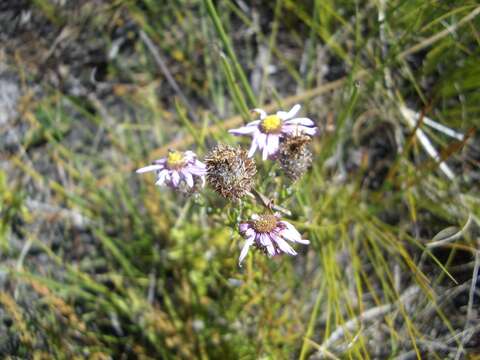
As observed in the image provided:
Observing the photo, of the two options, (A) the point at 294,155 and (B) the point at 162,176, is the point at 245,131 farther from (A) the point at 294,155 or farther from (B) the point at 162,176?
(B) the point at 162,176

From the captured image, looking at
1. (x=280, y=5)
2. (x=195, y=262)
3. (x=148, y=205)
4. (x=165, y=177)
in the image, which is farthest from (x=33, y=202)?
(x=280, y=5)

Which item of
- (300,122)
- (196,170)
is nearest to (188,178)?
(196,170)

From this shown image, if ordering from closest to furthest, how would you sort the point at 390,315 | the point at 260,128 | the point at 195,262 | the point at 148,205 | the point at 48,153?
1. the point at 260,128
2. the point at 390,315
3. the point at 195,262
4. the point at 148,205
5. the point at 48,153

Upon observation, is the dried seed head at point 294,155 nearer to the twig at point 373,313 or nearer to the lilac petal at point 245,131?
the lilac petal at point 245,131

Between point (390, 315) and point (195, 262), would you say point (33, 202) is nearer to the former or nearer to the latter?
point (195, 262)

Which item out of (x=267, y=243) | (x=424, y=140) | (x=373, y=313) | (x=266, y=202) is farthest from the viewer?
(x=424, y=140)

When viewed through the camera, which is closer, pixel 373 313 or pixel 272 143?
pixel 272 143

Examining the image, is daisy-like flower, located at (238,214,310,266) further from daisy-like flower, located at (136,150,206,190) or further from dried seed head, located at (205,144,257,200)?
daisy-like flower, located at (136,150,206,190)
